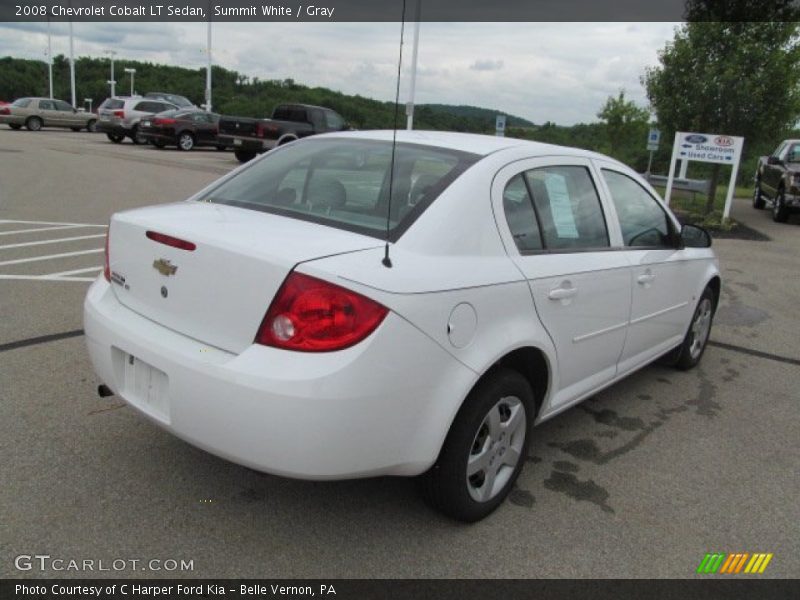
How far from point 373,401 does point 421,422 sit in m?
0.25

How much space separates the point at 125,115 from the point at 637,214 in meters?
25.4

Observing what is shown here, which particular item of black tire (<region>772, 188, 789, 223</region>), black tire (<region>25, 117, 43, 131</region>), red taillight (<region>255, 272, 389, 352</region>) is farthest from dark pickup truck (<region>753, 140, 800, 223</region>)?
black tire (<region>25, 117, 43, 131</region>)

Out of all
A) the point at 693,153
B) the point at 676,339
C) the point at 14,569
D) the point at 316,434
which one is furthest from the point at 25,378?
the point at 693,153

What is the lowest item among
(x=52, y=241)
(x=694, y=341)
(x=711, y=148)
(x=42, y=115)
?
(x=52, y=241)

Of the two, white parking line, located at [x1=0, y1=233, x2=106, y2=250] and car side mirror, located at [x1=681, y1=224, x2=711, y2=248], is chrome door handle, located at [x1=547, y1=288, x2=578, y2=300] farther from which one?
white parking line, located at [x1=0, y1=233, x2=106, y2=250]

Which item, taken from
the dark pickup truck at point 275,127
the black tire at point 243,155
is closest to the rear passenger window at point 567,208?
the dark pickup truck at point 275,127

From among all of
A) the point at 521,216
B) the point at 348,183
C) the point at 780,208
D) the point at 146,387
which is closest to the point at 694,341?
the point at 521,216

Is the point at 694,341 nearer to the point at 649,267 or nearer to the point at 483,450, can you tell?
the point at 649,267

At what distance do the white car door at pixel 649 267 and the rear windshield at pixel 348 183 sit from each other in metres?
1.28

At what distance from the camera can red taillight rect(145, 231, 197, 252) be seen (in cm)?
262

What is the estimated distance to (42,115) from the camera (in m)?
32.7

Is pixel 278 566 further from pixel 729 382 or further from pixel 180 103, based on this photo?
pixel 180 103

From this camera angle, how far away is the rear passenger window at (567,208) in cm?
326
